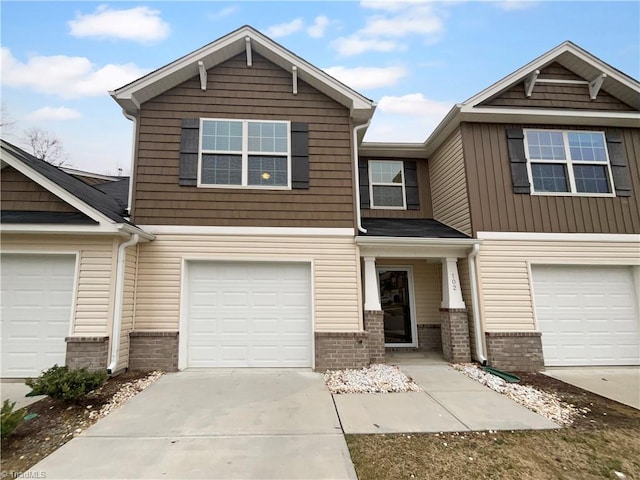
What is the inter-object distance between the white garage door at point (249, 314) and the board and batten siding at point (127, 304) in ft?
3.40

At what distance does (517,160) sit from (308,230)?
16.9ft

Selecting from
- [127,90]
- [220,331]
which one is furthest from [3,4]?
[220,331]

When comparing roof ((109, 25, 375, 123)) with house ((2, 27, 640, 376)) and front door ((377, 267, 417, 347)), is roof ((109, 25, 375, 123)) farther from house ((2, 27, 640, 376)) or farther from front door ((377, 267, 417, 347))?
front door ((377, 267, 417, 347))

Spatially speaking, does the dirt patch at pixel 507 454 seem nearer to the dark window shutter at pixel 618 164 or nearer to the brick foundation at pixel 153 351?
the brick foundation at pixel 153 351

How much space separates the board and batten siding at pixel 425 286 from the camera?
26.6 feet

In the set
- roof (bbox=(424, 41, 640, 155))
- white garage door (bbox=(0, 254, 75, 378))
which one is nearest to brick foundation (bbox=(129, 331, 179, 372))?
white garage door (bbox=(0, 254, 75, 378))

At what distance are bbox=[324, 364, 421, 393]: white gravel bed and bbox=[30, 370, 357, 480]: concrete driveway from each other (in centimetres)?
39

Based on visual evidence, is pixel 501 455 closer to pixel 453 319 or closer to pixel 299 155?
pixel 453 319

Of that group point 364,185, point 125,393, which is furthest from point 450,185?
point 125,393

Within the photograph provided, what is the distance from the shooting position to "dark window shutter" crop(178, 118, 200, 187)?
260 inches

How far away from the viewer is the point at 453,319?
688 centimetres

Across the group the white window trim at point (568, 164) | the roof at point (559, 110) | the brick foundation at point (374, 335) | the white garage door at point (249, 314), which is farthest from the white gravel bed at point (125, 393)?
the white window trim at point (568, 164)

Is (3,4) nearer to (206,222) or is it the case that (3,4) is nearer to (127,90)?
(127,90)

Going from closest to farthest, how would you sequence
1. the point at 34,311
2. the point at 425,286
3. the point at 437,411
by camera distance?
the point at 437,411 < the point at 34,311 < the point at 425,286
